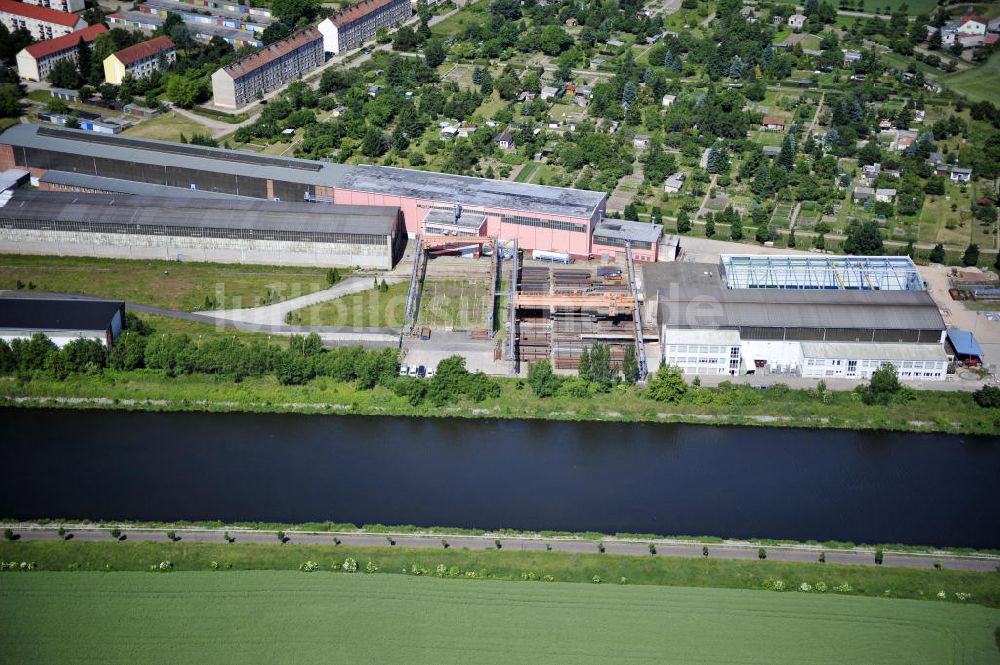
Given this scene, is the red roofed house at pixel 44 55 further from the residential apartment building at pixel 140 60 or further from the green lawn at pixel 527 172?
the green lawn at pixel 527 172

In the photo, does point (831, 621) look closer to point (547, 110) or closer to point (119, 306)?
point (119, 306)

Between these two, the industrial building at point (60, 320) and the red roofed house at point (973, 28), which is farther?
the red roofed house at point (973, 28)

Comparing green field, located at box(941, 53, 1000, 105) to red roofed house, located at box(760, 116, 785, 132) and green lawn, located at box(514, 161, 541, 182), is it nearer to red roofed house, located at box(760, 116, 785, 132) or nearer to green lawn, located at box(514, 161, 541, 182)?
red roofed house, located at box(760, 116, 785, 132)

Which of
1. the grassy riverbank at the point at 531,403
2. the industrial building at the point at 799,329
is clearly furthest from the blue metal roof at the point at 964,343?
the grassy riverbank at the point at 531,403

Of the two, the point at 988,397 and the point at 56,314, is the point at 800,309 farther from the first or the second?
the point at 56,314

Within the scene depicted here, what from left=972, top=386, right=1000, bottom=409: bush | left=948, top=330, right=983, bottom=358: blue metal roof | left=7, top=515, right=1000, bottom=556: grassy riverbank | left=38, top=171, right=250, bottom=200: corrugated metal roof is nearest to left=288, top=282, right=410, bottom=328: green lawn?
left=38, top=171, right=250, bottom=200: corrugated metal roof

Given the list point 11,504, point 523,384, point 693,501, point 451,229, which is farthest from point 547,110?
point 11,504
